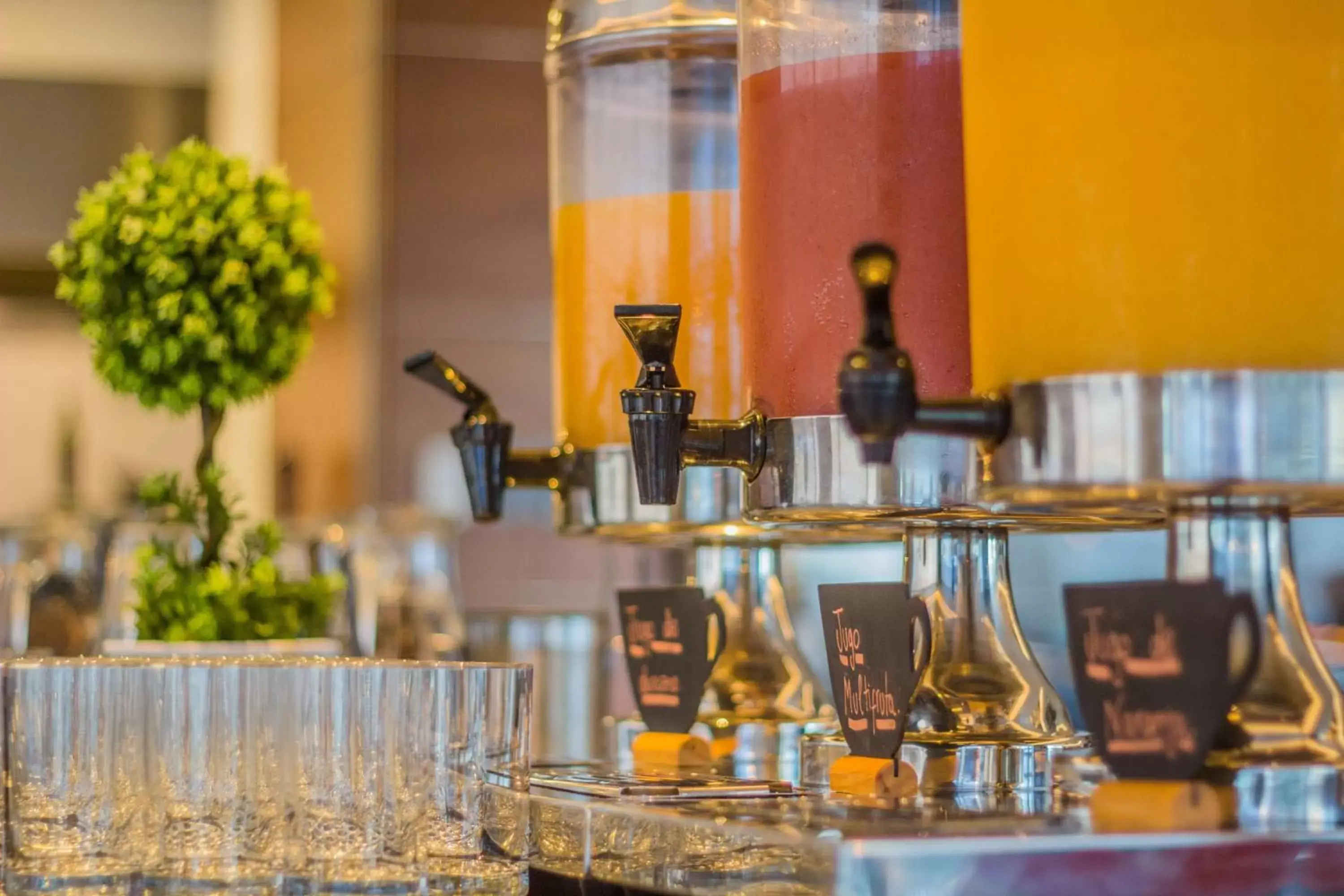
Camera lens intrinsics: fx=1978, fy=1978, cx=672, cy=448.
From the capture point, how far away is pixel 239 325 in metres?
1.73

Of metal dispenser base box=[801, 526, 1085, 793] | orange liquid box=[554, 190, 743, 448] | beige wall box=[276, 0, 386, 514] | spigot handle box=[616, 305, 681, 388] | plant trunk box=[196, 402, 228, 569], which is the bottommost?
metal dispenser base box=[801, 526, 1085, 793]

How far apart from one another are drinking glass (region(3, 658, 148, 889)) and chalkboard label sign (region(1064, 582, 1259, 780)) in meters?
0.51

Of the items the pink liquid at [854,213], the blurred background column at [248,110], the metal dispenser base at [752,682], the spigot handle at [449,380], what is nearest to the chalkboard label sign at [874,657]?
the pink liquid at [854,213]

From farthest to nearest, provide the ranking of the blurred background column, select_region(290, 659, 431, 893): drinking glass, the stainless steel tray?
the blurred background column, select_region(290, 659, 431, 893): drinking glass, the stainless steel tray

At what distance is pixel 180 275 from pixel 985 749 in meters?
0.92

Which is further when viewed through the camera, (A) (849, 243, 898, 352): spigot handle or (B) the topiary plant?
(B) the topiary plant

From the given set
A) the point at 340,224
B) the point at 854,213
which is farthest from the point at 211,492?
the point at 340,224

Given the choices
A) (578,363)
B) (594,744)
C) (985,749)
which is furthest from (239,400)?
(985,749)

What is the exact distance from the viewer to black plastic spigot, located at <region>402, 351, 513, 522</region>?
140 cm

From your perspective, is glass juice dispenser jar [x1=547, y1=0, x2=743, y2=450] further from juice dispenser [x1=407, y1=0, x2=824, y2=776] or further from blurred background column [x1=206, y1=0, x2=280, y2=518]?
blurred background column [x1=206, y1=0, x2=280, y2=518]

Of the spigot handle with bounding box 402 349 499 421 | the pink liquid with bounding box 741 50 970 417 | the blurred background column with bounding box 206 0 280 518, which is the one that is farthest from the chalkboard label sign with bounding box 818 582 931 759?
the blurred background column with bounding box 206 0 280 518

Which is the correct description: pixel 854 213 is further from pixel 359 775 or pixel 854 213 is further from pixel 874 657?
pixel 359 775

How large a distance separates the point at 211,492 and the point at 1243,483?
109cm

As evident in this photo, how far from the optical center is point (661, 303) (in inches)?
57.2
